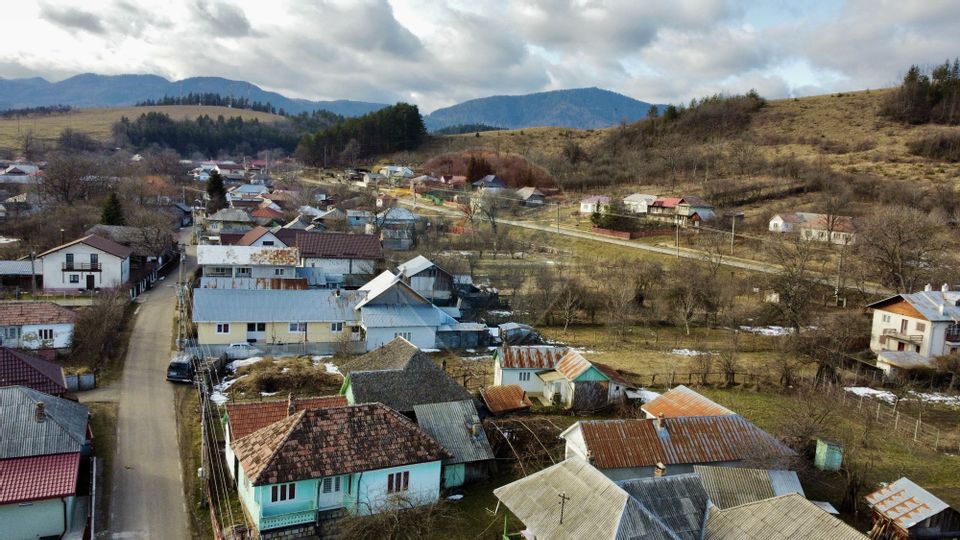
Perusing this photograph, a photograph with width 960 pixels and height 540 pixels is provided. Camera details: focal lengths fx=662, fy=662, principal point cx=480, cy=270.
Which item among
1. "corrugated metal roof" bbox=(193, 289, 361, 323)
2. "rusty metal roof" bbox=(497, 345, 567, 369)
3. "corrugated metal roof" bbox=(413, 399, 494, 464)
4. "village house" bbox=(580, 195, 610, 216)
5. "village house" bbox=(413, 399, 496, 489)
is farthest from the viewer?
"village house" bbox=(580, 195, 610, 216)

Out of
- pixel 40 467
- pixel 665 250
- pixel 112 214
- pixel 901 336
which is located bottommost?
pixel 40 467

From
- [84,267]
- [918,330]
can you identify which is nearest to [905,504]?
[918,330]

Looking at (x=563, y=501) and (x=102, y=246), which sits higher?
(x=102, y=246)

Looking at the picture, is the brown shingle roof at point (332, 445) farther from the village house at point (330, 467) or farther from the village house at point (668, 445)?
the village house at point (668, 445)

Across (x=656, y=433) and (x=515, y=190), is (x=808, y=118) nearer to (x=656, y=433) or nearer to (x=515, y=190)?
(x=515, y=190)

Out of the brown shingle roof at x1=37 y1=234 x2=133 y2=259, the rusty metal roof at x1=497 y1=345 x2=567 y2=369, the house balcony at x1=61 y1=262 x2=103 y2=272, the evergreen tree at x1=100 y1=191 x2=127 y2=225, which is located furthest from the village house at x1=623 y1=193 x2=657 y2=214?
the house balcony at x1=61 y1=262 x2=103 y2=272

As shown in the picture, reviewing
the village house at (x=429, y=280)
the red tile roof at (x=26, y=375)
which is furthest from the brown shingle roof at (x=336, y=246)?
the red tile roof at (x=26, y=375)

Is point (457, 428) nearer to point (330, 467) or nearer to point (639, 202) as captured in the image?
point (330, 467)

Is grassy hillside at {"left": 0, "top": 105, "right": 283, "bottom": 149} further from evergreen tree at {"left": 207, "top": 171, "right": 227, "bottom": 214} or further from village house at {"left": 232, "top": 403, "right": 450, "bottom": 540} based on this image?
village house at {"left": 232, "top": 403, "right": 450, "bottom": 540}
